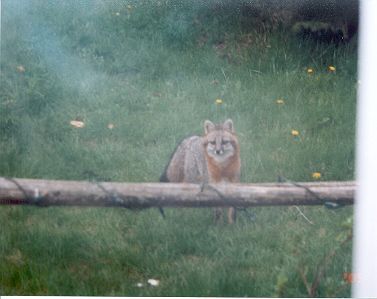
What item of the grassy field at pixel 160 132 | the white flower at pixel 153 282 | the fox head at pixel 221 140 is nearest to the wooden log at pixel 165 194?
the grassy field at pixel 160 132

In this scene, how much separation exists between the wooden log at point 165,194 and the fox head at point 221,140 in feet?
0.55

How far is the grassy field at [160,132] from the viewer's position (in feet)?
10.5

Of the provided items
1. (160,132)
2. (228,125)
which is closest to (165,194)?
(160,132)

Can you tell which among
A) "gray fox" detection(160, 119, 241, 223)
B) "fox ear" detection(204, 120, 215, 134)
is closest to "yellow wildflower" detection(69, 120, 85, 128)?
→ "gray fox" detection(160, 119, 241, 223)

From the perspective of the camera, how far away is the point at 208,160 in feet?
11.0

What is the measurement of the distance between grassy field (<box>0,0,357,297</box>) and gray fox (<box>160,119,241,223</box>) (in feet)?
0.12

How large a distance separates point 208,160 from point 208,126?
0.52ft

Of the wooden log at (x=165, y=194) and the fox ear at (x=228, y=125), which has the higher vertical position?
the fox ear at (x=228, y=125)

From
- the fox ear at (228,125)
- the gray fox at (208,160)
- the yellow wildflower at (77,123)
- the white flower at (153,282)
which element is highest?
the fox ear at (228,125)

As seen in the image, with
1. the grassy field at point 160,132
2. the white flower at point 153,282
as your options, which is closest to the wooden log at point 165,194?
the grassy field at point 160,132

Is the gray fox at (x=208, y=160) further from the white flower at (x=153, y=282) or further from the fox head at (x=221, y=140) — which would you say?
the white flower at (x=153, y=282)

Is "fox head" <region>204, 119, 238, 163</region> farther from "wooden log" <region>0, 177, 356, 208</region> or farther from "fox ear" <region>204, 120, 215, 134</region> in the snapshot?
"wooden log" <region>0, 177, 356, 208</region>

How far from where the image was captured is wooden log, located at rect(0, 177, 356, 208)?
317 centimetres

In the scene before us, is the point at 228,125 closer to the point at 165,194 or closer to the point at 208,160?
the point at 208,160
